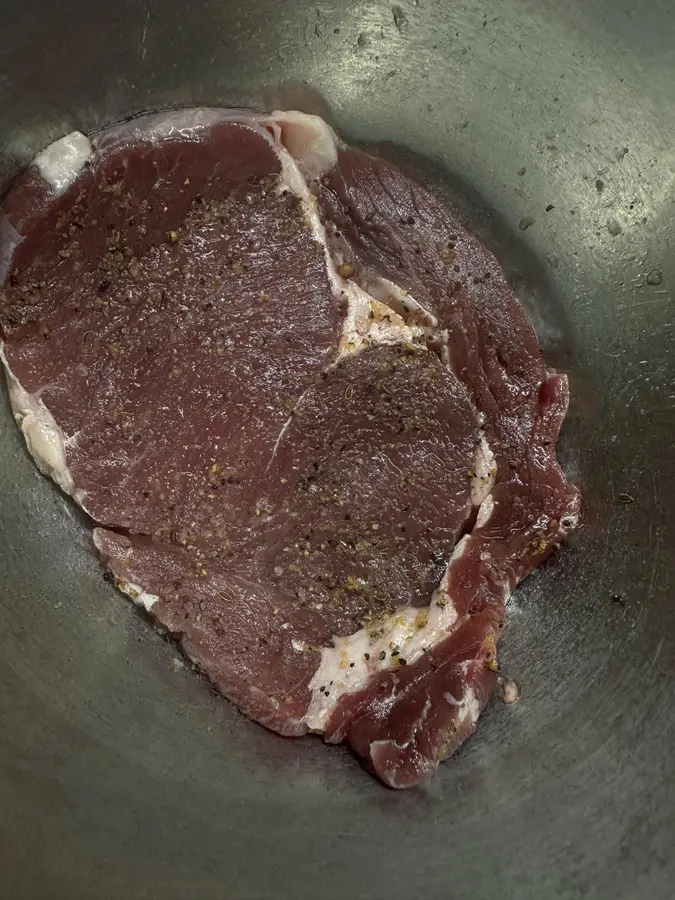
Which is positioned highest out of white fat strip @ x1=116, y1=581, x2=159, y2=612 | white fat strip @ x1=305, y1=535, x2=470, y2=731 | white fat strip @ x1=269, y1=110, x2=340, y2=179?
white fat strip @ x1=269, y1=110, x2=340, y2=179

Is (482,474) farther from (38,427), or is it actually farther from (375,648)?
(38,427)

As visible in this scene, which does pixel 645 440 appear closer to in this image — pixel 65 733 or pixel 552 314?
pixel 552 314

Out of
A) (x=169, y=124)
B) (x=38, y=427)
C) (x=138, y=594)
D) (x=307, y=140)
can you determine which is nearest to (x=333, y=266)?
(x=307, y=140)

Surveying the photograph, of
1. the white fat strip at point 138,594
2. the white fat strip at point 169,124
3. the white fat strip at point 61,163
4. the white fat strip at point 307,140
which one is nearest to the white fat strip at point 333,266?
the white fat strip at point 307,140

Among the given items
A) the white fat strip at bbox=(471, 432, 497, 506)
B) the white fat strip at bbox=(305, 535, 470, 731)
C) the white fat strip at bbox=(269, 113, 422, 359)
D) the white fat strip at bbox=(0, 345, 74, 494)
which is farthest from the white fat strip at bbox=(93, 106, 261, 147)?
the white fat strip at bbox=(305, 535, 470, 731)

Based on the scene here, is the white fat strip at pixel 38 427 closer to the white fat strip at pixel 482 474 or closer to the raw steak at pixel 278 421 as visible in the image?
the raw steak at pixel 278 421

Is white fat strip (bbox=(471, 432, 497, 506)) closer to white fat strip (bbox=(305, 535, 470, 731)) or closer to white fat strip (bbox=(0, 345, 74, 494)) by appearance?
white fat strip (bbox=(305, 535, 470, 731))
